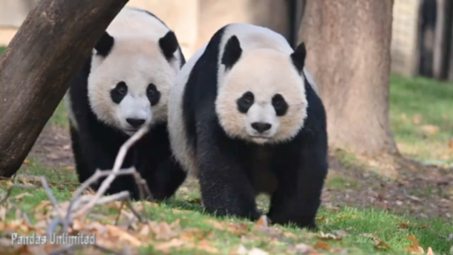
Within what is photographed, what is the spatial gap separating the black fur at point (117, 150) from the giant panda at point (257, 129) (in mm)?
1062

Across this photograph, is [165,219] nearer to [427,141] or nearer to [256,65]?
[256,65]

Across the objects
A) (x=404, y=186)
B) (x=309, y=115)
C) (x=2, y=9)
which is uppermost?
(x=2, y=9)

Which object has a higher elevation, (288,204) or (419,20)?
(419,20)

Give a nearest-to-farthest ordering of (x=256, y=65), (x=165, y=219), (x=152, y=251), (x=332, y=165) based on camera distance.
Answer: (x=152, y=251), (x=165, y=219), (x=256, y=65), (x=332, y=165)

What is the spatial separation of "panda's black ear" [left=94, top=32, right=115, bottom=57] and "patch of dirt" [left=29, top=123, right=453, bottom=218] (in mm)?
2986

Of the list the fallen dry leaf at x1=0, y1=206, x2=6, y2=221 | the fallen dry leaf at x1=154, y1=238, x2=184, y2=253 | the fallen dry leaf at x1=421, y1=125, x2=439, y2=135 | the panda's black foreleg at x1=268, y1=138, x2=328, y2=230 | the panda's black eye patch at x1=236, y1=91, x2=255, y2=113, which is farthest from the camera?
the fallen dry leaf at x1=421, y1=125, x2=439, y2=135

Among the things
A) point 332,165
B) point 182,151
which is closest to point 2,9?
point 332,165

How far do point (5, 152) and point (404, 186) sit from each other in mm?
5960

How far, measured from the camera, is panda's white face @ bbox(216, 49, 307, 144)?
6.65 meters

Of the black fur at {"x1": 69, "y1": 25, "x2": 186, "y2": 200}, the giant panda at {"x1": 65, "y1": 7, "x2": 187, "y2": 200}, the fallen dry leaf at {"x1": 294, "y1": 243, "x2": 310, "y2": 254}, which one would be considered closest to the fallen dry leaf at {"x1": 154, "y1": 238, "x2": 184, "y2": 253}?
the fallen dry leaf at {"x1": 294, "y1": 243, "x2": 310, "y2": 254}

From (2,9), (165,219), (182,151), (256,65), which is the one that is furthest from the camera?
(2,9)

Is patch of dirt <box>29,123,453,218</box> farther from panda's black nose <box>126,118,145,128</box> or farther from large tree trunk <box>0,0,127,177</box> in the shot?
large tree trunk <box>0,0,127,177</box>

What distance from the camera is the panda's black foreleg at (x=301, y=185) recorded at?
691 cm

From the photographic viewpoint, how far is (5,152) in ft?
23.4
